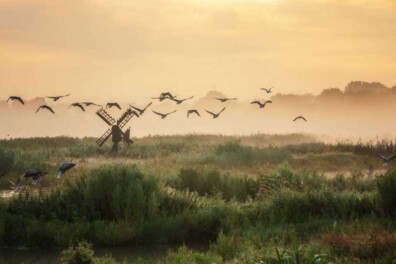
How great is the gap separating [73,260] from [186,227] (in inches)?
289

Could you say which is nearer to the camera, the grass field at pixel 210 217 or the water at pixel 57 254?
the grass field at pixel 210 217

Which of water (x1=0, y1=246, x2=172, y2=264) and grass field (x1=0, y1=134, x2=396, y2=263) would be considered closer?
grass field (x1=0, y1=134, x2=396, y2=263)

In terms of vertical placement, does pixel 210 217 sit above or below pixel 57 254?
above

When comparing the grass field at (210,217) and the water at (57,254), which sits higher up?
the grass field at (210,217)

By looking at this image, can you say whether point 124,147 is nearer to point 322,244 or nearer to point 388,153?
point 388,153

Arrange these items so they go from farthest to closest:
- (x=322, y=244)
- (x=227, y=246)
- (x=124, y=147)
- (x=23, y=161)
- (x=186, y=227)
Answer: (x=124, y=147) < (x=23, y=161) < (x=186, y=227) < (x=227, y=246) < (x=322, y=244)

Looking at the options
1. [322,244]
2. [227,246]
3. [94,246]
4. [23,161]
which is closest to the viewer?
[322,244]

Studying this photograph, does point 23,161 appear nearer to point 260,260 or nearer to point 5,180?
point 5,180

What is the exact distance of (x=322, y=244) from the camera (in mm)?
13172

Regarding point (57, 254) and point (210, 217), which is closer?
point (57, 254)

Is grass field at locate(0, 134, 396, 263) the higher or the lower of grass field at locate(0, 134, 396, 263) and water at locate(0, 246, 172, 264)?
the higher

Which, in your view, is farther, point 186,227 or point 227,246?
point 186,227

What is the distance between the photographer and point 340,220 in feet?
54.4

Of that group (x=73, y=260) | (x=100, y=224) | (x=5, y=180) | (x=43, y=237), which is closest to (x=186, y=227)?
(x=100, y=224)
